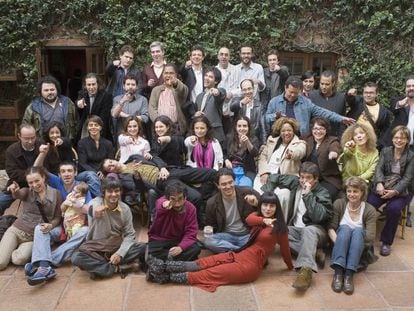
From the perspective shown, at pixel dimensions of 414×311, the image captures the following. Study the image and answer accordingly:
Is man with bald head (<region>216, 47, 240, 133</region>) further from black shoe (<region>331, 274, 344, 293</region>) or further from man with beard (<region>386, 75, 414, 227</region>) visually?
black shoe (<region>331, 274, 344, 293</region>)

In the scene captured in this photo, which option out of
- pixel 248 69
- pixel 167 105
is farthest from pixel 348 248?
pixel 248 69

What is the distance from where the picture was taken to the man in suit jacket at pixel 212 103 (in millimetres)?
5410

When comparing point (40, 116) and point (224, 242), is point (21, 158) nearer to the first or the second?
point (40, 116)

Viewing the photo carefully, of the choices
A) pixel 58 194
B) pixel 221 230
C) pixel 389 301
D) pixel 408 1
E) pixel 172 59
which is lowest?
pixel 389 301

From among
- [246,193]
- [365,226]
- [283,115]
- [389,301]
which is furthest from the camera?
[283,115]

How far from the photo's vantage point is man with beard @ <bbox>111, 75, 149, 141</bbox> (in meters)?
5.31

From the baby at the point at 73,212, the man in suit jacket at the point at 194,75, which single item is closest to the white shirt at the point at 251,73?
the man in suit jacket at the point at 194,75

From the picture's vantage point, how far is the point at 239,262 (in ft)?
13.0

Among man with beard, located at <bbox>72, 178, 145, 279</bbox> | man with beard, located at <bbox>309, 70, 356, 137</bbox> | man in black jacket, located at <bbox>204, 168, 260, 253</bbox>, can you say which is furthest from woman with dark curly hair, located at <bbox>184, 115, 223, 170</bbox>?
man with beard, located at <bbox>309, 70, 356, 137</bbox>

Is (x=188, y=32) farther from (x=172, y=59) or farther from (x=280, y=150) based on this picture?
(x=280, y=150)

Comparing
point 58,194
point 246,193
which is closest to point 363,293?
point 246,193

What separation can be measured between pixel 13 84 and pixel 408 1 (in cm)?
670

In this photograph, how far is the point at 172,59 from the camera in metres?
7.51

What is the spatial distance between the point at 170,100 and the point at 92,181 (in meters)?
1.37
